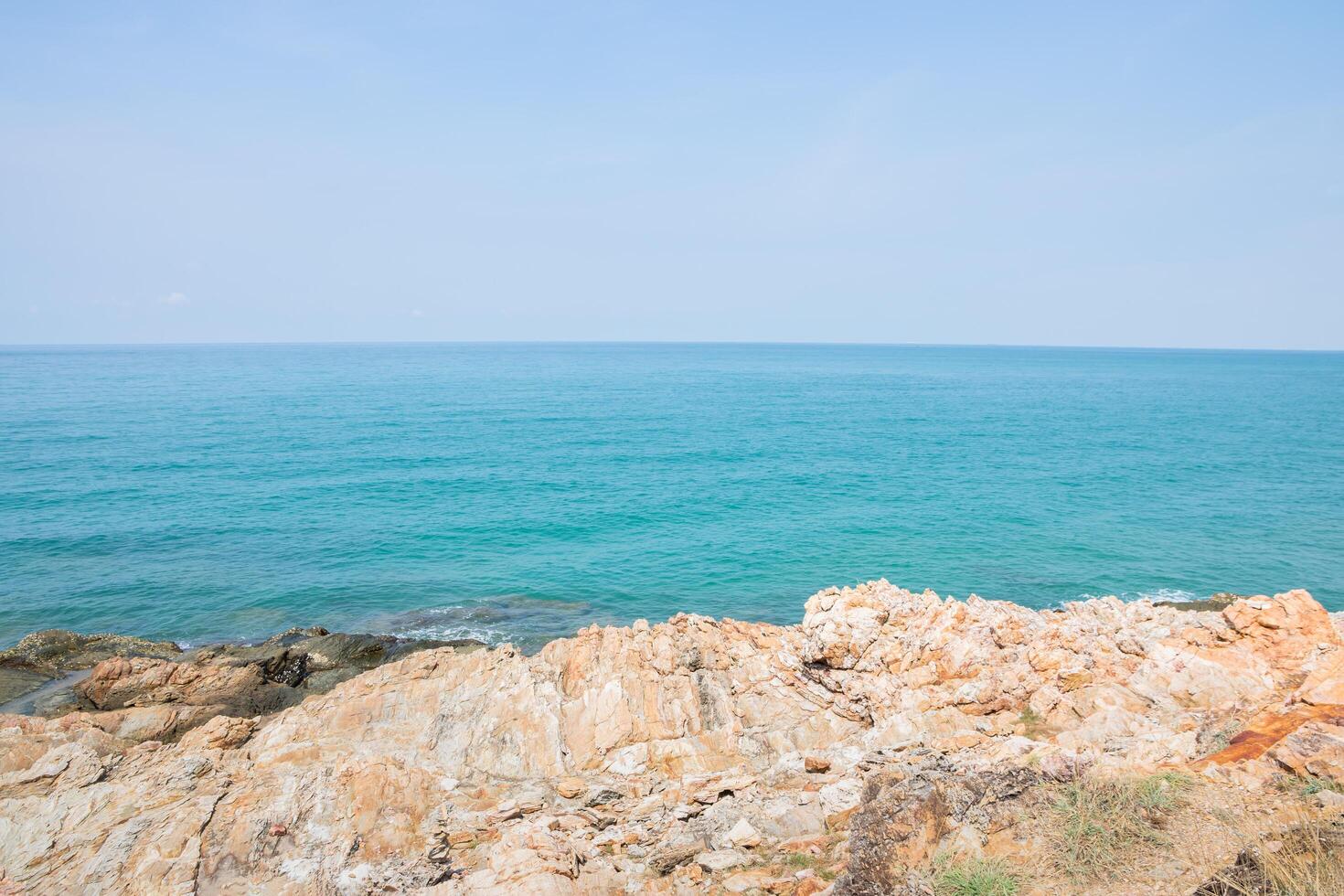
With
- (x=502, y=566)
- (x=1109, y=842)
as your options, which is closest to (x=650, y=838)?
(x=1109, y=842)

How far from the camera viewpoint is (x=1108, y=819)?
916cm

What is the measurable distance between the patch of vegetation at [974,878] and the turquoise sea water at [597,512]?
848 inches

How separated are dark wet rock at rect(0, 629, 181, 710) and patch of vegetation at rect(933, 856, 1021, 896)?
97.3 ft

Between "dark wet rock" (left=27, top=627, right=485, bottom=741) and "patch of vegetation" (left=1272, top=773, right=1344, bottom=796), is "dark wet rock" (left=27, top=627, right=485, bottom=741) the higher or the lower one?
the lower one

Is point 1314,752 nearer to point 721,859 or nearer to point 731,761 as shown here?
point 721,859

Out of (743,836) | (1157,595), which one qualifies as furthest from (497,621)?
(1157,595)

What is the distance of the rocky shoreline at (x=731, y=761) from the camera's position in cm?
955

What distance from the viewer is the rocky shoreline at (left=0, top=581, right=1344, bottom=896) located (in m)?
9.55

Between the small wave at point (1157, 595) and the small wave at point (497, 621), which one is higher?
the small wave at point (1157, 595)

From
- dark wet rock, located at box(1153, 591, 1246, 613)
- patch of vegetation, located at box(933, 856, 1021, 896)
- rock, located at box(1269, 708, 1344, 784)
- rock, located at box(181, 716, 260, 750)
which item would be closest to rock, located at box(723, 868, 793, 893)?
patch of vegetation, located at box(933, 856, 1021, 896)

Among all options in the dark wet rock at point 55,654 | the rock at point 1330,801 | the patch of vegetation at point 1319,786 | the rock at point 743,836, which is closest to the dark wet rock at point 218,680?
the dark wet rock at point 55,654

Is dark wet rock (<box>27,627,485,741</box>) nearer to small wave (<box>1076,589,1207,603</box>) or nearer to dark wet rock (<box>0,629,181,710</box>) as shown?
dark wet rock (<box>0,629,181,710</box>)

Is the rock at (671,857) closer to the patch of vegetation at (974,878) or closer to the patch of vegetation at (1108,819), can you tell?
the patch of vegetation at (974,878)

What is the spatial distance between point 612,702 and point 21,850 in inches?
490
